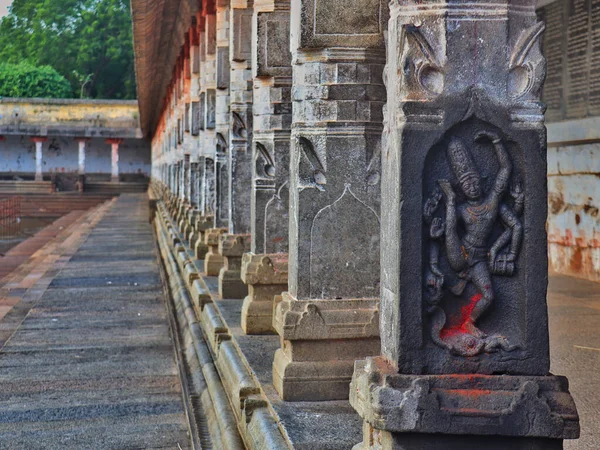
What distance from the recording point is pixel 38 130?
1809 inches

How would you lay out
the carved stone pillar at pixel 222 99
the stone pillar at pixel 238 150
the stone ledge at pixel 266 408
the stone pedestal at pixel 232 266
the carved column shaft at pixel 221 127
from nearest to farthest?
the stone ledge at pixel 266 408
the stone pedestal at pixel 232 266
the stone pillar at pixel 238 150
the carved column shaft at pixel 221 127
the carved stone pillar at pixel 222 99

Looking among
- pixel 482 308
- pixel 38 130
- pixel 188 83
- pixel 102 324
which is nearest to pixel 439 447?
pixel 482 308

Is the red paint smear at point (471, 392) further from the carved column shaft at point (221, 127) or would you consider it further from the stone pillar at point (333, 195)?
the carved column shaft at point (221, 127)

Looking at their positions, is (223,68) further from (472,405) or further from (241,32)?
(472,405)

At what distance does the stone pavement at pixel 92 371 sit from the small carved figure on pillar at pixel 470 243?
2.63m

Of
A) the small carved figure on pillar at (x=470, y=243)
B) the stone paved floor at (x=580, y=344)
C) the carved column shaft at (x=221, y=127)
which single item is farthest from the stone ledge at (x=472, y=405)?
the carved column shaft at (x=221, y=127)

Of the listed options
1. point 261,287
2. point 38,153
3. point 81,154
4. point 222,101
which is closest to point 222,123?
point 222,101

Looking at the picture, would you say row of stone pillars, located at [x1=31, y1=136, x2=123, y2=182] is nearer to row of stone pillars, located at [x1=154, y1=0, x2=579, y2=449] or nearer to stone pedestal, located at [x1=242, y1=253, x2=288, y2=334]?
stone pedestal, located at [x1=242, y1=253, x2=288, y2=334]

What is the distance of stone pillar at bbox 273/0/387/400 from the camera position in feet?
13.7

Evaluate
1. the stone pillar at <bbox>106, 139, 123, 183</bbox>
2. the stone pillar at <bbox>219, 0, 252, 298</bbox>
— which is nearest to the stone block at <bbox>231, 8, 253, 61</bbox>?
the stone pillar at <bbox>219, 0, 252, 298</bbox>

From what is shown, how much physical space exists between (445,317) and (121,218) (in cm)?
2129

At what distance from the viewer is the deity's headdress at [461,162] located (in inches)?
98.9

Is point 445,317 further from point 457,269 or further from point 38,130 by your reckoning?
point 38,130

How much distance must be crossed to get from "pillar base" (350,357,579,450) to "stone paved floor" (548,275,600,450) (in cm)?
115
